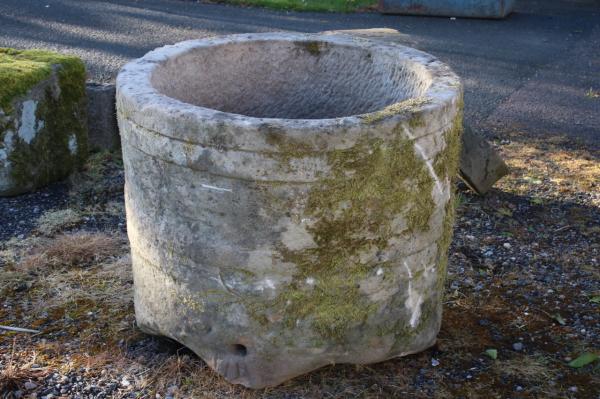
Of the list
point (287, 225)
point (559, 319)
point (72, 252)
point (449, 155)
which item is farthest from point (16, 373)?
point (559, 319)

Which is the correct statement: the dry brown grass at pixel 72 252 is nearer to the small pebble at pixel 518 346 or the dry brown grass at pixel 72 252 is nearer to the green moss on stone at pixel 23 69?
the green moss on stone at pixel 23 69

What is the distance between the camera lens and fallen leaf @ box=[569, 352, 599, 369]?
3.07 meters

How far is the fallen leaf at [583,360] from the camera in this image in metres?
3.07

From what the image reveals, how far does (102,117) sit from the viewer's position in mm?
5168

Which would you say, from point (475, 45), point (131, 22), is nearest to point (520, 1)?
point (475, 45)

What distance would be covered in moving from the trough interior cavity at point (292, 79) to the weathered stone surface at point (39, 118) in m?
1.60

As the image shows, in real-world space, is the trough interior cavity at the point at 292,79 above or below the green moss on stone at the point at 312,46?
below

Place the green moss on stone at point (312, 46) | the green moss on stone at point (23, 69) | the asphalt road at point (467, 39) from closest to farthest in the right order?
the green moss on stone at point (312, 46)
the green moss on stone at point (23, 69)
the asphalt road at point (467, 39)

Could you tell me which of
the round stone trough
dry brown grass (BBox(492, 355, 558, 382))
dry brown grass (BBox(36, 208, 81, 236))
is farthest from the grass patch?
dry brown grass (BBox(492, 355, 558, 382))

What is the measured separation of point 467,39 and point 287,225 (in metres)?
6.44

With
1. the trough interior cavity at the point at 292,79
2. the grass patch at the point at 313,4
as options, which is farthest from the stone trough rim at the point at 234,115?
the grass patch at the point at 313,4

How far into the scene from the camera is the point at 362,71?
350cm

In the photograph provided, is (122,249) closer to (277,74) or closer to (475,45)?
(277,74)

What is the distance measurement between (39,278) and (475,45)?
19.2 ft
